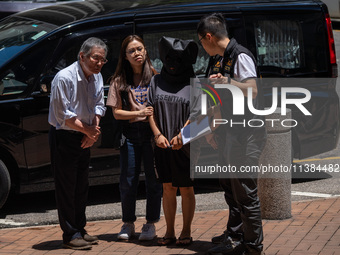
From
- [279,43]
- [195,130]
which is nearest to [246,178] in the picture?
[195,130]

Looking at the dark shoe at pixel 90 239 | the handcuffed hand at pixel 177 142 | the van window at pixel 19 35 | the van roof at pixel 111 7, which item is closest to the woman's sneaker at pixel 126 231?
the dark shoe at pixel 90 239

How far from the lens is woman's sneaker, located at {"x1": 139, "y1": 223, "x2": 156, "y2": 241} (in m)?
6.88

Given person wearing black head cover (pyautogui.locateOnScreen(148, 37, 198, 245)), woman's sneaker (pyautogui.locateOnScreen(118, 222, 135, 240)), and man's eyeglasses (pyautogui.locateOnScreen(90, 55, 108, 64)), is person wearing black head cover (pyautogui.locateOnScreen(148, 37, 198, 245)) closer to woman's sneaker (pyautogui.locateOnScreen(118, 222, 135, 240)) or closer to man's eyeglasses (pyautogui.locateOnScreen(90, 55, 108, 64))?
man's eyeglasses (pyautogui.locateOnScreen(90, 55, 108, 64))

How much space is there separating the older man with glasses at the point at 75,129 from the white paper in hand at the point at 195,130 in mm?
849

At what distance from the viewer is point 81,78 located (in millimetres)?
6590

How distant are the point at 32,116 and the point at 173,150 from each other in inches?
79.7

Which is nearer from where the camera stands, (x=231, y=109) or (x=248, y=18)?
(x=231, y=109)

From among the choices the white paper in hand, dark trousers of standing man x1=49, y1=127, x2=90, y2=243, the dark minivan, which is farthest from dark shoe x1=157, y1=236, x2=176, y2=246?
the dark minivan

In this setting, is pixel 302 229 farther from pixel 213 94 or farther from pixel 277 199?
pixel 213 94

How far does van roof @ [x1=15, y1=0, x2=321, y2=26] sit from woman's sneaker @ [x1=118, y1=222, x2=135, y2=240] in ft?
8.09

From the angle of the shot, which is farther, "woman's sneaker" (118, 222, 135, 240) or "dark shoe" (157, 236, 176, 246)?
"woman's sneaker" (118, 222, 135, 240)

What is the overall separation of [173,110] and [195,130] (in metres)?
0.29

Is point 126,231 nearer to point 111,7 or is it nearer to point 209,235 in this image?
point 209,235

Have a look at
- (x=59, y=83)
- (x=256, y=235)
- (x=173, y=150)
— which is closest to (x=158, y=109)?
(x=173, y=150)
